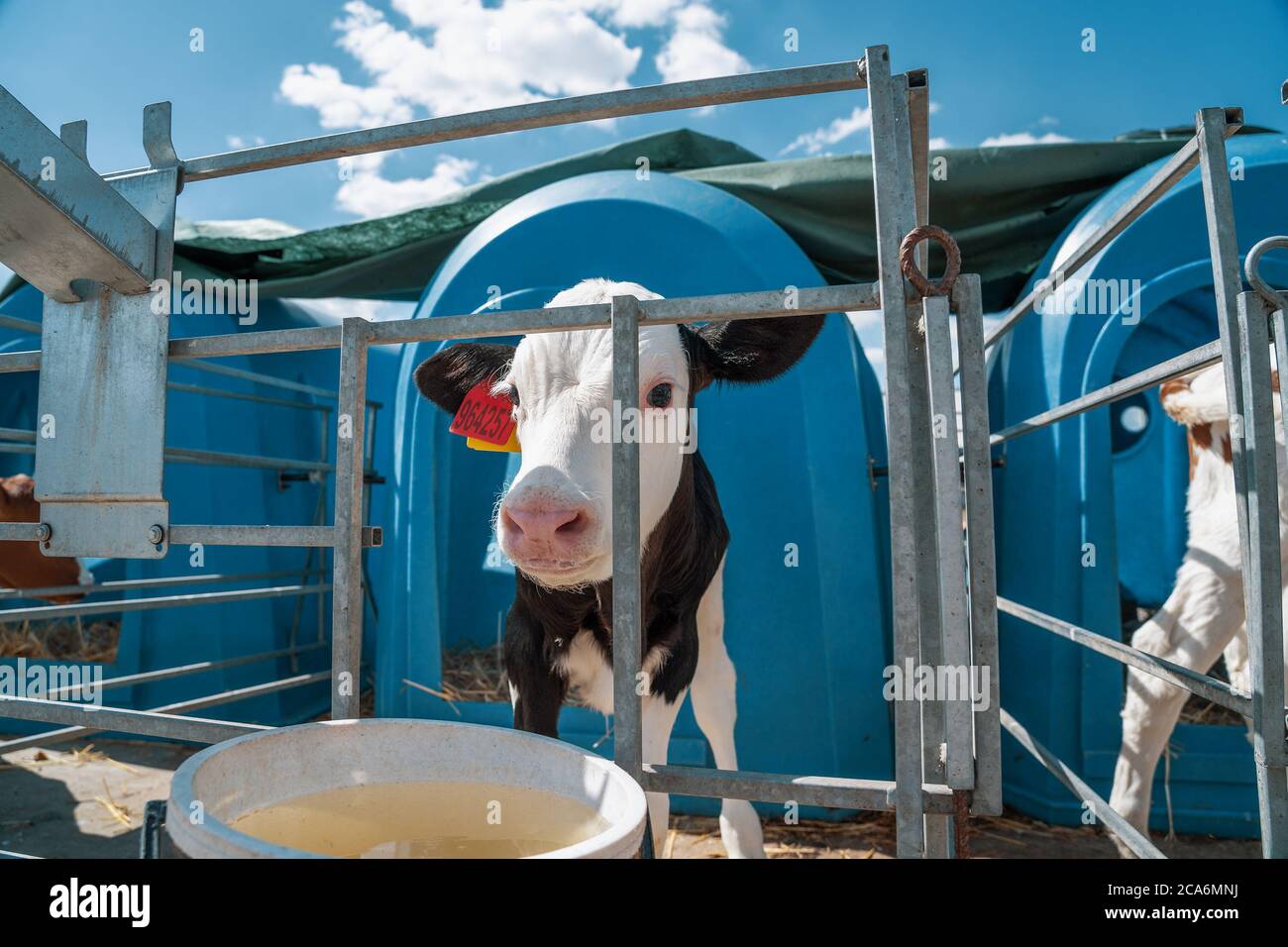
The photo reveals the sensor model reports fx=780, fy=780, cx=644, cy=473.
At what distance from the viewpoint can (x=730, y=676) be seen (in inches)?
117

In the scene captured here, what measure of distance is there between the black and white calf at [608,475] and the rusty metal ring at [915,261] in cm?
89

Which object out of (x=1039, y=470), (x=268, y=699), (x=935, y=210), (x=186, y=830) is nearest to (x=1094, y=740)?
(x=1039, y=470)

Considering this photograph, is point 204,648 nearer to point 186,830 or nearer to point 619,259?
point 619,259

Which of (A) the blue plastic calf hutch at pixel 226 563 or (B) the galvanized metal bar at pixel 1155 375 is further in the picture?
(A) the blue plastic calf hutch at pixel 226 563

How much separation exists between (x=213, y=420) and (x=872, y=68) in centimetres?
437

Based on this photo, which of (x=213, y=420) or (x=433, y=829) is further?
(x=213, y=420)

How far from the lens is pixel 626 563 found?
133cm

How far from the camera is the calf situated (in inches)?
163

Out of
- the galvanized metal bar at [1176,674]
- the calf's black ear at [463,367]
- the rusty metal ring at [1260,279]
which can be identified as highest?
the calf's black ear at [463,367]

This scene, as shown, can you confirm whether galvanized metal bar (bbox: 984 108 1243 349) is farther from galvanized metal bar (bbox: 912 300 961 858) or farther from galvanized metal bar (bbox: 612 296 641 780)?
galvanized metal bar (bbox: 612 296 641 780)

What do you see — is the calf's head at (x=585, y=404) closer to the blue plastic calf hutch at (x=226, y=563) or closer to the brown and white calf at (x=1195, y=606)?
the brown and white calf at (x=1195, y=606)

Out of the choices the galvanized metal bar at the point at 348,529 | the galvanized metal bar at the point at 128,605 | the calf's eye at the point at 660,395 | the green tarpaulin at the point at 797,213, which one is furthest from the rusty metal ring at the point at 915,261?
the galvanized metal bar at the point at 128,605

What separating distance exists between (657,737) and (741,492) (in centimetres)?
142

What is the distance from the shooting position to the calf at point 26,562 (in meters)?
4.15
